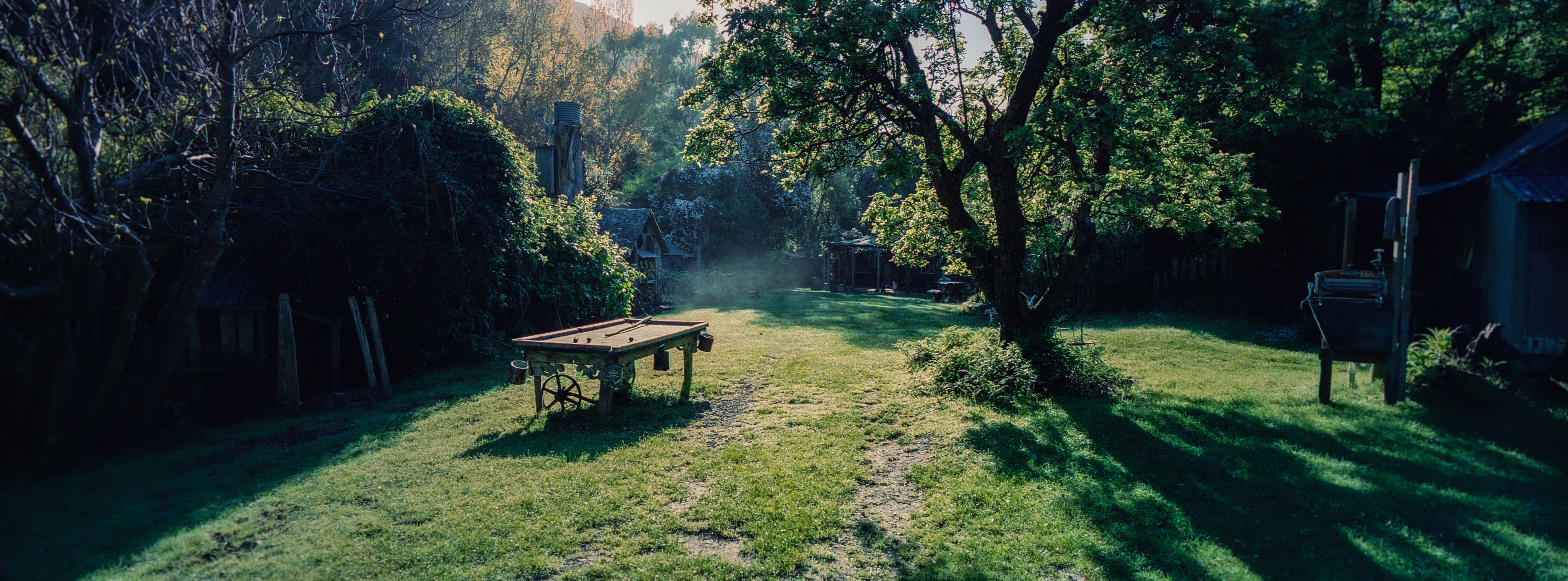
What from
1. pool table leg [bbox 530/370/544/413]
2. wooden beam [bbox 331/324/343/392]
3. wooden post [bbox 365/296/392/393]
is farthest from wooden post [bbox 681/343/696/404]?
wooden beam [bbox 331/324/343/392]

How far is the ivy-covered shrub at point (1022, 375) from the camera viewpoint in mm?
8844

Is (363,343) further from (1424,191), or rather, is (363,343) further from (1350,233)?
(1424,191)

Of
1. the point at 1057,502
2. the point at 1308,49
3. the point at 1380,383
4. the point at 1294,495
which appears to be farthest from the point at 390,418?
the point at 1380,383

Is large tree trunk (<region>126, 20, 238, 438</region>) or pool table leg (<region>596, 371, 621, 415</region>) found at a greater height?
large tree trunk (<region>126, 20, 238, 438</region>)

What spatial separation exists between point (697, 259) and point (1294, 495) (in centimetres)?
3049

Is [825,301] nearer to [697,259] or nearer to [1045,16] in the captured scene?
[697,259]

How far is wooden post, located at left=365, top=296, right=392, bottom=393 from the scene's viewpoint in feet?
29.9

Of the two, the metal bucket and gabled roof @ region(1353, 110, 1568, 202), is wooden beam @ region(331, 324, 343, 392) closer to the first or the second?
the metal bucket

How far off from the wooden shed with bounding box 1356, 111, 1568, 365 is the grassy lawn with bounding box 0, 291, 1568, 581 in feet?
12.7

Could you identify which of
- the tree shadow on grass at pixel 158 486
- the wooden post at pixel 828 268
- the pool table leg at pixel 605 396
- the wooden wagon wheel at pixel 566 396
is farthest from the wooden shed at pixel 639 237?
Answer: the tree shadow on grass at pixel 158 486

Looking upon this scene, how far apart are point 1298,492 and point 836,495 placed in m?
3.67

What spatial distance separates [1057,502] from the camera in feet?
17.9

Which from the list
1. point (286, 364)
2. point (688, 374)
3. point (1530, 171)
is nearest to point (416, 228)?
point (286, 364)

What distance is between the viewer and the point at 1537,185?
9352 millimetres
